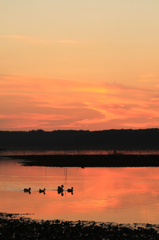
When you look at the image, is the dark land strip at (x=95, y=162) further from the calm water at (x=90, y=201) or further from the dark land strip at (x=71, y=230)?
the dark land strip at (x=71, y=230)

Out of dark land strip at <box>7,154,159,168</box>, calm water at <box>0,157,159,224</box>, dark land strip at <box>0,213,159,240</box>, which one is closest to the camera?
dark land strip at <box>0,213,159,240</box>

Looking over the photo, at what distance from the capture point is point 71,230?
27.0 m

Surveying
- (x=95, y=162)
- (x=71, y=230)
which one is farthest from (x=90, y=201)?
(x=95, y=162)

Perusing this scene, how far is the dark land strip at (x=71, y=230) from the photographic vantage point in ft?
83.5

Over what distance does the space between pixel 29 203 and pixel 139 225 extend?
579 inches

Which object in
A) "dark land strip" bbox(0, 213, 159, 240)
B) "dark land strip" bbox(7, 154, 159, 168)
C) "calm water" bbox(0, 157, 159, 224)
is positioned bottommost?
"dark land strip" bbox(0, 213, 159, 240)

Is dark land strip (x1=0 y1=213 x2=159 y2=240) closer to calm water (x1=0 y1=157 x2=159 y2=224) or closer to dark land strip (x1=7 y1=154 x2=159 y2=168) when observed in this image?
calm water (x1=0 y1=157 x2=159 y2=224)

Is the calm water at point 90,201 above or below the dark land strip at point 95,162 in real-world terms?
below

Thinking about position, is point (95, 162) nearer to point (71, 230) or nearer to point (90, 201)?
point (90, 201)

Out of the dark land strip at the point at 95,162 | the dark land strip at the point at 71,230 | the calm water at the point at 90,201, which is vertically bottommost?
the dark land strip at the point at 71,230

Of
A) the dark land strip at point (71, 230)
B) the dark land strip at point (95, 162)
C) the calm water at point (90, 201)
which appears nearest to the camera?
the dark land strip at point (71, 230)

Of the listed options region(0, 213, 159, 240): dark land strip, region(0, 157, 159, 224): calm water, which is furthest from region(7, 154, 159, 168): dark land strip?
region(0, 213, 159, 240): dark land strip

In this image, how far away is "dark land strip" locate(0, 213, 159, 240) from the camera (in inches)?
1001

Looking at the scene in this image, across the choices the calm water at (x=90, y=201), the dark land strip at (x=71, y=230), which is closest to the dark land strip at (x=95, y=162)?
the calm water at (x=90, y=201)
